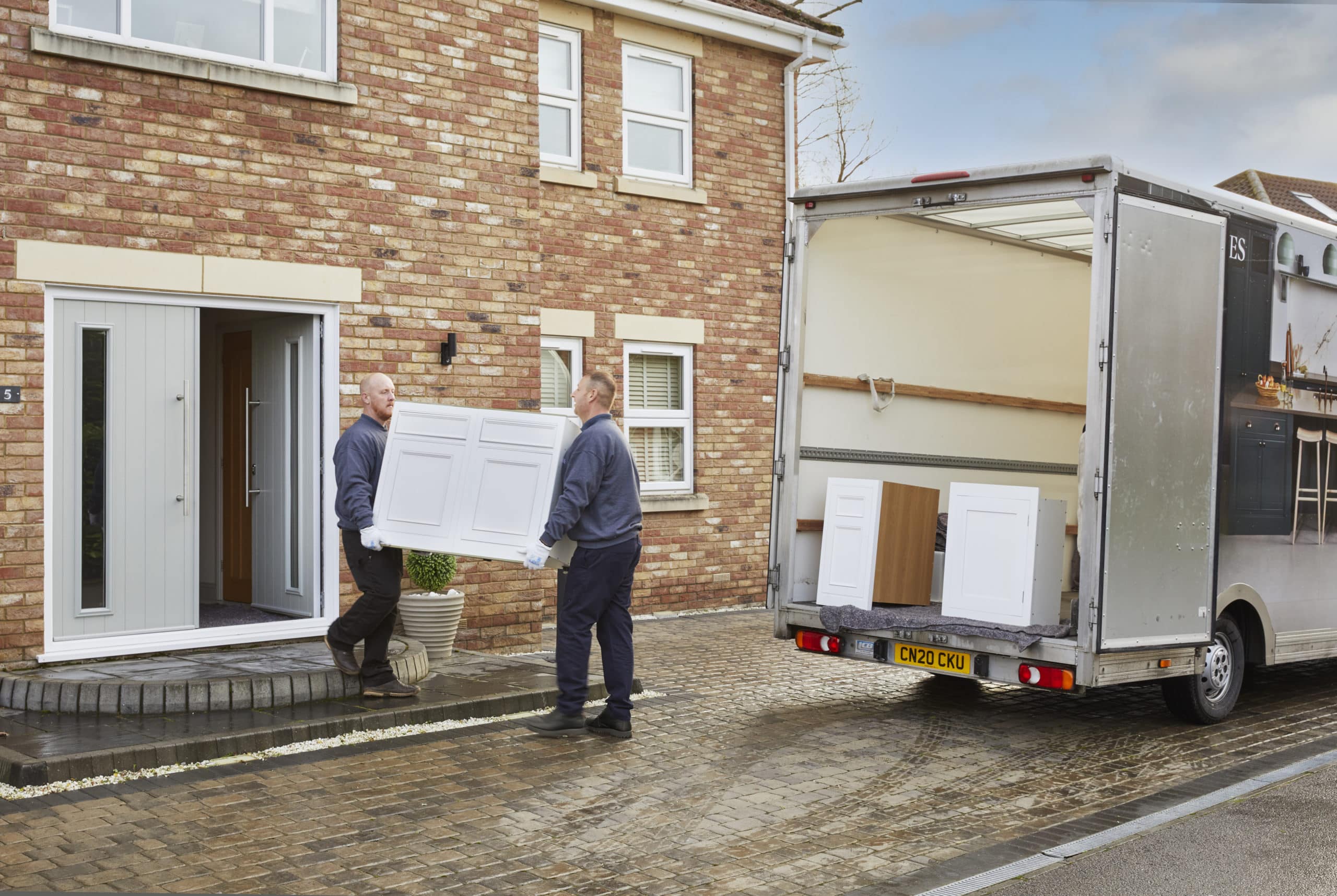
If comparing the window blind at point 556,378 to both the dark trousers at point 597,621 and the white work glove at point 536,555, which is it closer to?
the dark trousers at point 597,621

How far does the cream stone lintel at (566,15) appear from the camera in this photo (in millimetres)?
12773

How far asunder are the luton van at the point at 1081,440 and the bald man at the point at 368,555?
8.29ft

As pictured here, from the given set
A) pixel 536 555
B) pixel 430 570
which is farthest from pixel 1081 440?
pixel 430 570

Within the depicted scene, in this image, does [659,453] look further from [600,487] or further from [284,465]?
[600,487]

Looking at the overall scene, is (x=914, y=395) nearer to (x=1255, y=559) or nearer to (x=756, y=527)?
(x=1255, y=559)

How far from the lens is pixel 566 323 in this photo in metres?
12.8

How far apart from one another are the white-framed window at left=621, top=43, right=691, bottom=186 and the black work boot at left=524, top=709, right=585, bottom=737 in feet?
23.7

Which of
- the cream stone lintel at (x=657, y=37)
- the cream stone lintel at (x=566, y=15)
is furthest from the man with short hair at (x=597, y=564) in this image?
the cream stone lintel at (x=657, y=37)

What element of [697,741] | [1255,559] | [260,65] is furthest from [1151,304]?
[260,65]

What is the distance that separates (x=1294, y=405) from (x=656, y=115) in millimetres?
7238

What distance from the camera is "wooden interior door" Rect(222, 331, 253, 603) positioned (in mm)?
10305

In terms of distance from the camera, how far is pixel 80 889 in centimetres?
487

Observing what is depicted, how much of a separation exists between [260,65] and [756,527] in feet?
24.0

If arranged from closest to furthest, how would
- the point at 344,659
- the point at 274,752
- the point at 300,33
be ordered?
the point at 274,752 < the point at 344,659 < the point at 300,33
